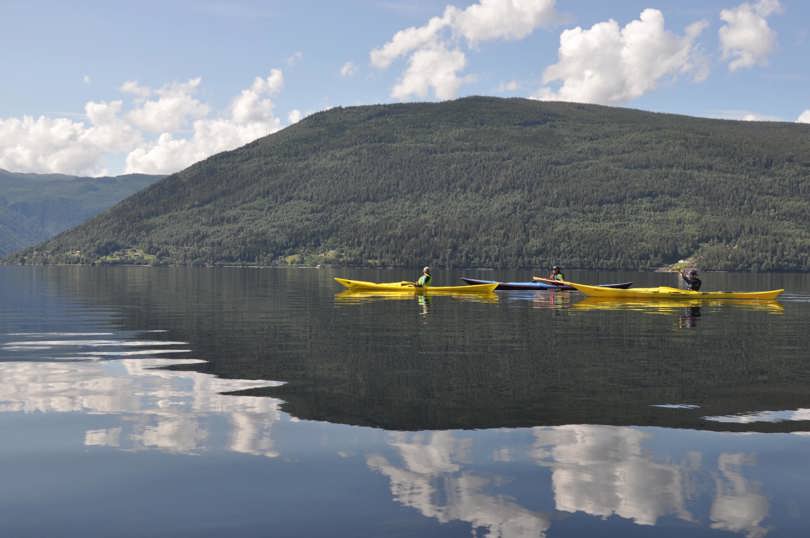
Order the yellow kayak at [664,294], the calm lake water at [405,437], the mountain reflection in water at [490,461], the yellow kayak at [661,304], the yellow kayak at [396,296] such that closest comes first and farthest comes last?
1. the calm lake water at [405,437]
2. the mountain reflection in water at [490,461]
3. the yellow kayak at [661,304]
4. the yellow kayak at [664,294]
5. the yellow kayak at [396,296]

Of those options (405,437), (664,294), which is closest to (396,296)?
(664,294)

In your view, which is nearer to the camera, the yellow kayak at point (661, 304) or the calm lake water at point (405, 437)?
the calm lake water at point (405, 437)

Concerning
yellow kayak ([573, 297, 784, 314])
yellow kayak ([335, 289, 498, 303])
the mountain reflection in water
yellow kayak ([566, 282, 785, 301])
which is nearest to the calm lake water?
the mountain reflection in water

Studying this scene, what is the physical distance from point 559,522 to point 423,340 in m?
25.4

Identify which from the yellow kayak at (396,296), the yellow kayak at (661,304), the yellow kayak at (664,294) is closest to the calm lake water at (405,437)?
the yellow kayak at (661,304)

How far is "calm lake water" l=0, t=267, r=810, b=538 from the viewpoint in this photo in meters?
13.5

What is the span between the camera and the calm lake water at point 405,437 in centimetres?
1354

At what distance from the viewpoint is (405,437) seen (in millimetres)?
18516

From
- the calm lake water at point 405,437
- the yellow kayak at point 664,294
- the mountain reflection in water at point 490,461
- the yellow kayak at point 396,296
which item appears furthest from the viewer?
the yellow kayak at point 396,296

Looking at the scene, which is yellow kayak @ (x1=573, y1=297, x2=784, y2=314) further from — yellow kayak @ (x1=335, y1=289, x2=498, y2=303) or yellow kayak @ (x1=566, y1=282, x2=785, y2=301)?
yellow kayak @ (x1=335, y1=289, x2=498, y2=303)

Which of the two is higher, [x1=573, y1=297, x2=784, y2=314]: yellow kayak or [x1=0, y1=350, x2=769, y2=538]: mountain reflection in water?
[x1=573, y1=297, x2=784, y2=314]: yellow kayak

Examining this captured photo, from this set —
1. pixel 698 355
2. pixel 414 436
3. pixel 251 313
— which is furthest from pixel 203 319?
pixel 414 436

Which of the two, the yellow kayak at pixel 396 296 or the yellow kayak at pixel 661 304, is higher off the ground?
the yellow kayak at pixel 396 296

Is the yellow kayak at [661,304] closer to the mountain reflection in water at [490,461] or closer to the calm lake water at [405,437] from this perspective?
the calm lake water at [405,437]
